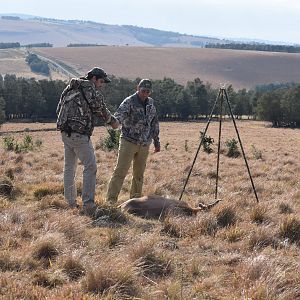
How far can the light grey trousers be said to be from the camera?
6.73m

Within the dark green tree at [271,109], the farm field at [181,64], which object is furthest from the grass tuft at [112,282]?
the farm field at [181,64]

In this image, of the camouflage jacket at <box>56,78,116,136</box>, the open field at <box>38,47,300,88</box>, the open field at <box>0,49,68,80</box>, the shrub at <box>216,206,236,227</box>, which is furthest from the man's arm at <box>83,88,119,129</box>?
the open field at <box>0,49,68,80</box>

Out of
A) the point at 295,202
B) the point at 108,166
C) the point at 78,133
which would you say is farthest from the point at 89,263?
the point at 108,166

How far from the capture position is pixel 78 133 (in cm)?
670

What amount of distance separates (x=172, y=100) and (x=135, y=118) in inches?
3209

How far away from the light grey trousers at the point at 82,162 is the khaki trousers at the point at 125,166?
2.53 feet

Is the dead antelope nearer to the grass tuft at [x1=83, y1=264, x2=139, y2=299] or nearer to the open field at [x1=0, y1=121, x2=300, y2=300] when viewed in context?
the open field at [x1=0, y1=121, x2=300, y2=300]

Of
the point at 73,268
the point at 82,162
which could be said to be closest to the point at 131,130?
the point at 82,162

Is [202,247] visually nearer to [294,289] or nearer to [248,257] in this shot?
[248,257]

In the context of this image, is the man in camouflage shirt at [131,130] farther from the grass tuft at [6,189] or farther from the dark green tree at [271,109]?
the dark green tree at [271,109]

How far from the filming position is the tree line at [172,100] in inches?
3125

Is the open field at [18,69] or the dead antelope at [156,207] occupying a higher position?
the open field at [18,69]

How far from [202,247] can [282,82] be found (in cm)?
15768

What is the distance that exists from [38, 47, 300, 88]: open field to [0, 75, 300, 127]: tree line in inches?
2315
